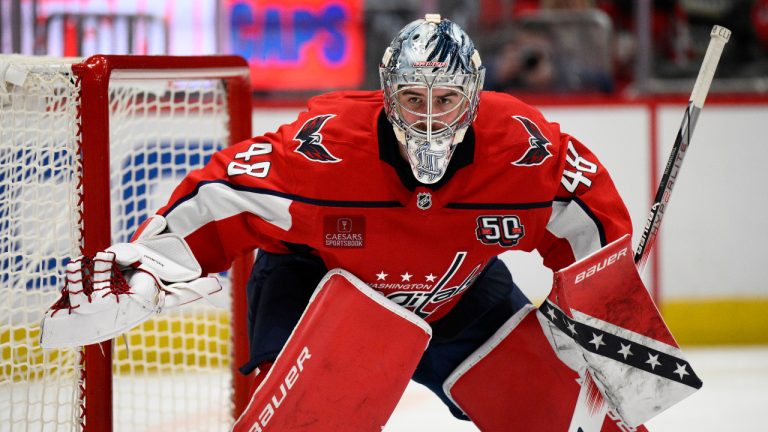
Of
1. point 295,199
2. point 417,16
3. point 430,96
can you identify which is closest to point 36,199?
point 295,199

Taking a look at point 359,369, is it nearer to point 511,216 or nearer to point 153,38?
point 511,216

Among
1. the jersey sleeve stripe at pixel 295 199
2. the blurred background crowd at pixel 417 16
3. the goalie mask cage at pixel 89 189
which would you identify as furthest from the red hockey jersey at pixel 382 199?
the blurred background crowd at pixel 417 16

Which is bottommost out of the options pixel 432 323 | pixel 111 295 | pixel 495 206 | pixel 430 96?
pixel 432 323

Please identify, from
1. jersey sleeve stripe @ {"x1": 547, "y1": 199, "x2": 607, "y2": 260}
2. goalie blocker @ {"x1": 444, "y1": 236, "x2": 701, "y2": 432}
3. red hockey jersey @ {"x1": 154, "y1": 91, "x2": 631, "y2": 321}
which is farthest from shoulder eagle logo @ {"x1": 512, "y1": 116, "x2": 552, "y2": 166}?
goalie blocker @ {"x1": 444, "y1": 236, "x2": 701, "y2": 432}

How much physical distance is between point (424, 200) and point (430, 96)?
213mm

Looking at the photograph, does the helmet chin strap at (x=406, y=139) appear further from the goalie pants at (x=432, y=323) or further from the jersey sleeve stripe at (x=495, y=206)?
the goalie pants at (x=432, y=323)

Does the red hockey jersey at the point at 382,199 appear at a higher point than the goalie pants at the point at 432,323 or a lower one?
higher

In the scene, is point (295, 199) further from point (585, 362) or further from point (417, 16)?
point (417, 16)

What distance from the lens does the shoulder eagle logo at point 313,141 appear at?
2143 mm

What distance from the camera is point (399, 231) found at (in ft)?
7.14

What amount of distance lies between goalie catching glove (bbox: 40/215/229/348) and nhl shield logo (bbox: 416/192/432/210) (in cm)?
46

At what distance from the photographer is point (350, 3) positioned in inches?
209

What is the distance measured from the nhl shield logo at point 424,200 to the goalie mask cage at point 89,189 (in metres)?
0.59

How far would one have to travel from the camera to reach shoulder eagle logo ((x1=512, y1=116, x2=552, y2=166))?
2.19 meters
